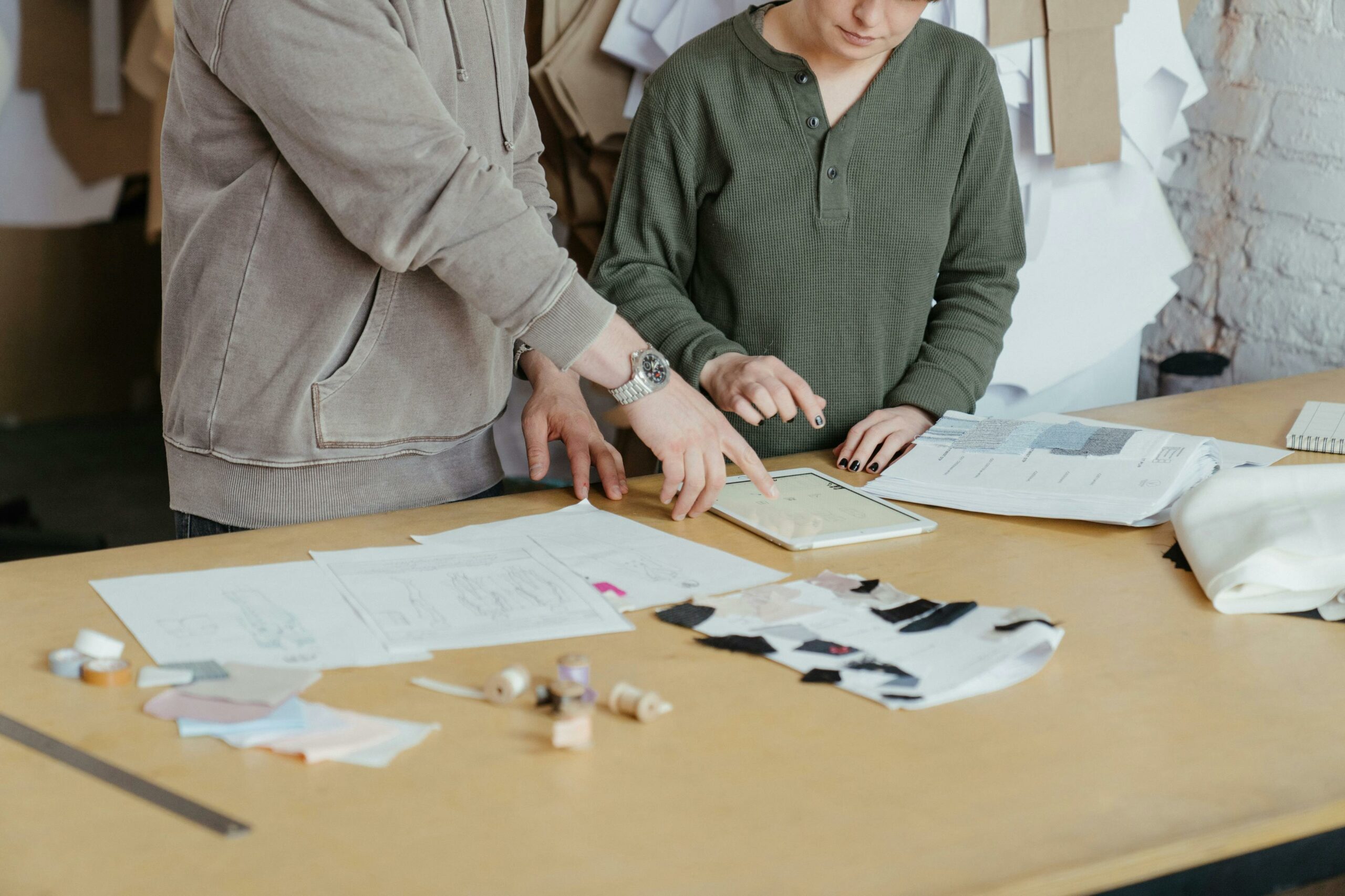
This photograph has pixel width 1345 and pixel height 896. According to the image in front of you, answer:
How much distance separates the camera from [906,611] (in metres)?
1.03

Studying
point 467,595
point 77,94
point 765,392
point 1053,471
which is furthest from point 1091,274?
point 77,94

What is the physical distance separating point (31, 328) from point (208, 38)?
318 cm

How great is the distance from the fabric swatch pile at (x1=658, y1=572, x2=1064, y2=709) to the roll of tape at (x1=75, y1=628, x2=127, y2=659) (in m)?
0.40

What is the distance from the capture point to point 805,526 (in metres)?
1.24

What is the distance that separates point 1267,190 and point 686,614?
1.64 meters

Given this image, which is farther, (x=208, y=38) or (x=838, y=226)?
(x=838, y=226)

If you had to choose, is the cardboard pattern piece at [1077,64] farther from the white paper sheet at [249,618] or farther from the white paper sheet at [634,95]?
the white paper sheet at [249,618]

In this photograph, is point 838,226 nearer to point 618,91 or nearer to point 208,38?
point 618,91

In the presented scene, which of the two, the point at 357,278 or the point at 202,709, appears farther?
the point at 357,278

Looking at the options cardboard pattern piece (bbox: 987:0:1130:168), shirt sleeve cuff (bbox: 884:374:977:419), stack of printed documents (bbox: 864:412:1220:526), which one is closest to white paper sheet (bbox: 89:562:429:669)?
stack of printed documents (bbox: 864:412:1220:526)

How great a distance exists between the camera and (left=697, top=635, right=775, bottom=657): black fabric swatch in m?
0.96

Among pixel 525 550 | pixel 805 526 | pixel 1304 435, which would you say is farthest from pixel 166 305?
pixel 1304 435

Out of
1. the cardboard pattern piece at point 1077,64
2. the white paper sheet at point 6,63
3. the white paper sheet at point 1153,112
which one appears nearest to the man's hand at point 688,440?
the cardboard pattern piece at point 1077,64

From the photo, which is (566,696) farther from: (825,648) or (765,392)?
(765,392)
